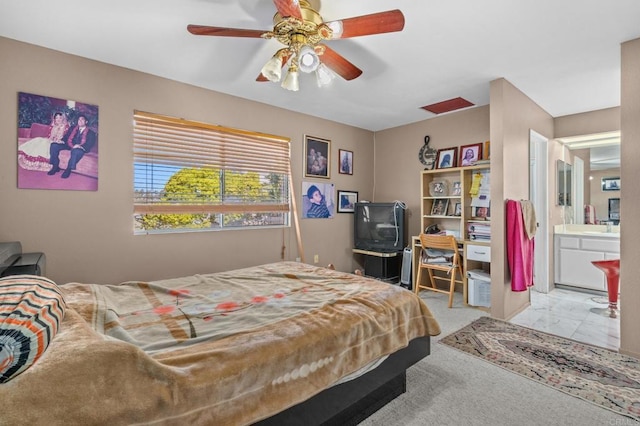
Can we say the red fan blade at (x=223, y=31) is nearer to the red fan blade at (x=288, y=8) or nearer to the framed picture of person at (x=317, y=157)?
the red fan blade at (x=288, y=8)

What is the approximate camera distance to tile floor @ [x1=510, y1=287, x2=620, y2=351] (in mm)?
2692

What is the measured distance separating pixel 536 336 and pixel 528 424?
1.33m

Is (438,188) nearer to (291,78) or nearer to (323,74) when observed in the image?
(323,74)

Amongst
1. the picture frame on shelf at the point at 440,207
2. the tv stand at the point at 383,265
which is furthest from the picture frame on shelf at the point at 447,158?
the tv stand at the point at 383,265

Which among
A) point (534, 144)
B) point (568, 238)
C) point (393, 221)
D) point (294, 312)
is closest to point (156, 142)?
point (294, 312)

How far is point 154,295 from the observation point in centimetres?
184

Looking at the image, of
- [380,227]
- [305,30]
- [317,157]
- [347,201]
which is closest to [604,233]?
[380,227]

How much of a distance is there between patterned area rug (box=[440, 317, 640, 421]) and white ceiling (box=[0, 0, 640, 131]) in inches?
95.2

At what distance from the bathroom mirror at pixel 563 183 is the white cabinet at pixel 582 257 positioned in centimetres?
56

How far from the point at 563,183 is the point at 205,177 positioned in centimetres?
487

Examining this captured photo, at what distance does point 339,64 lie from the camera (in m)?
2.16

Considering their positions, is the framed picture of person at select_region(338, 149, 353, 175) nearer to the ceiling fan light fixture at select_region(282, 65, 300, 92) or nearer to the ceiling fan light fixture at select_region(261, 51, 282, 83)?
the ceiling fan light fixture at select_region(282, 65, 300, 92)

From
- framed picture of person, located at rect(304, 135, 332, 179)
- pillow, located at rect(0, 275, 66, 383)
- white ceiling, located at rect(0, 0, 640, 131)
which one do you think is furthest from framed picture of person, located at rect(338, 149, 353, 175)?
pillow, located at rect(0, 275, 66, 383)

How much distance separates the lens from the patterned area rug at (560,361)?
1.85 metres
